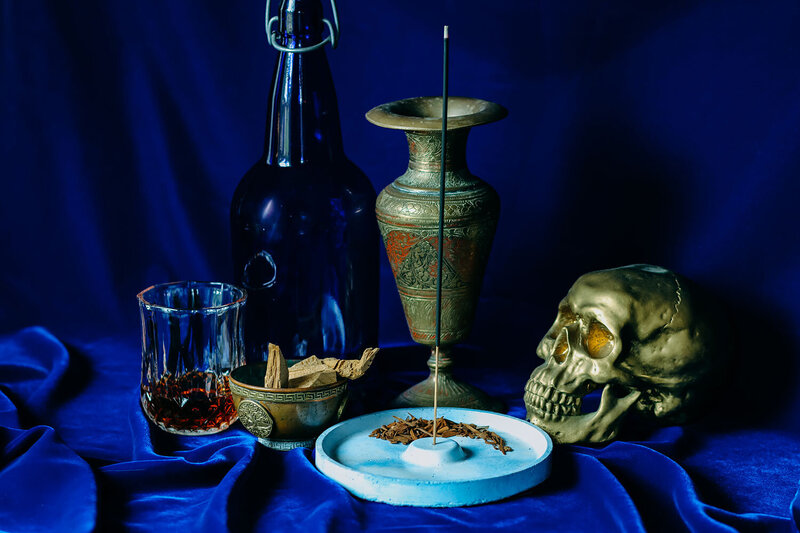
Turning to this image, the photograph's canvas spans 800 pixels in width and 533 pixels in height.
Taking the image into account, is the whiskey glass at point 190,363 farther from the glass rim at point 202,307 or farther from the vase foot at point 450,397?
the vase foot at point 450,397

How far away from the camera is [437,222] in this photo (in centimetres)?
188

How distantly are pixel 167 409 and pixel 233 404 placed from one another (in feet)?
0.37

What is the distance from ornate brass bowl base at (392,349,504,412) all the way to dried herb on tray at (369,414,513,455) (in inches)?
6.8

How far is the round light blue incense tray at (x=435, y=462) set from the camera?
63.4 inches

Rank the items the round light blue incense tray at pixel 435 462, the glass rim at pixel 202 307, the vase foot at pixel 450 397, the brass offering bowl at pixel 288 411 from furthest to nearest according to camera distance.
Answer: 1. the vase foot at pixel 450 397
2. the glass rim at pixel 202 307
3. the brass offering bowl at pixel 288 411
4. the round light blue incense tray at pixel 435 462

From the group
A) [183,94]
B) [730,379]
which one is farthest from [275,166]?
[730,379]

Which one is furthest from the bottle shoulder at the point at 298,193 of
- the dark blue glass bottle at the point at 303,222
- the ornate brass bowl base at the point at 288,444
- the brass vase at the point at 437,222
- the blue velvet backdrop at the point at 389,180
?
the ornate brass bowl base at the point at 288,444

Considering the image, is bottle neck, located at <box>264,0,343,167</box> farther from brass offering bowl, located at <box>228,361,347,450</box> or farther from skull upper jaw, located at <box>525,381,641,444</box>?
skull upper jaw, located at <box>525,381,641,444</box>

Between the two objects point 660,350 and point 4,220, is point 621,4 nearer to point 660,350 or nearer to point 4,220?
point 660,350

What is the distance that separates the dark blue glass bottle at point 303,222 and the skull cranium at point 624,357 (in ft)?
1.40

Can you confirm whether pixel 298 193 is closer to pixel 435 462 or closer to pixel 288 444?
pixel 288 444

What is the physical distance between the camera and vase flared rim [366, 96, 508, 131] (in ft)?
6.06

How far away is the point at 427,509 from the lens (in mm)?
1614

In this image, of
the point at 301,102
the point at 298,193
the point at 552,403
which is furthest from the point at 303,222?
the point at 552,403
